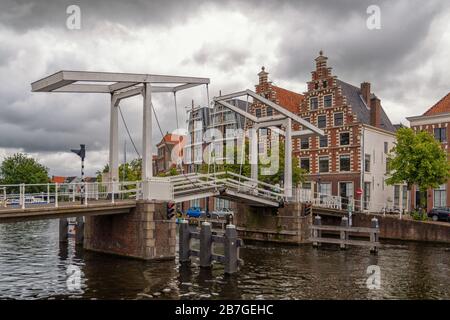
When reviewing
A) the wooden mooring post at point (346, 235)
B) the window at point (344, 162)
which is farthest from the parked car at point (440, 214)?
the wooden mooring post at point (346, 235)

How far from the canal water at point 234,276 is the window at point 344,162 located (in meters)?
16.9

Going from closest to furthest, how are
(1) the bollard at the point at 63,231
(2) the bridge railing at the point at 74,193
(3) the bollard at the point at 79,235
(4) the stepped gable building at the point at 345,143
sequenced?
(2) the bridge railing at the point at 74,193
(3) the bollard at the point at 79,235
(1) the bollard at the point at 63,231
(4) the stepped gable building at the point at 345,143

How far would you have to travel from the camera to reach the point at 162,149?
228 ft

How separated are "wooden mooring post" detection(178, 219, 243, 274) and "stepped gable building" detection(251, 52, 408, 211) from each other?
22.1 metres

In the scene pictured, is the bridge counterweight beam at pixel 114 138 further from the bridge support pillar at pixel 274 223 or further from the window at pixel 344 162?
the window at pixel 344 162

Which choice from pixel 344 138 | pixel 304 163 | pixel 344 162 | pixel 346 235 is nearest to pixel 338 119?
pixel 344 138

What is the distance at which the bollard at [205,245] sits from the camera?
1808 cm

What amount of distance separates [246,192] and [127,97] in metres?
8.94

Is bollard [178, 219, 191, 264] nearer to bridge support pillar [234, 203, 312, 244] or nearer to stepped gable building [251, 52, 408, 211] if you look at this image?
bridge support pillar [234, 203, 312, 244]

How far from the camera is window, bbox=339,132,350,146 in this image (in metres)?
40.5

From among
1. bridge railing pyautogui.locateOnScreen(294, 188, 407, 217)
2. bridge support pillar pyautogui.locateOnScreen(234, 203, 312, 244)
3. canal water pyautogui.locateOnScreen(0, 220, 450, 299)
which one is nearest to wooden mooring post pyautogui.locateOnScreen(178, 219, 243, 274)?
canal water pyautogui.locateOnScreen(0, 220, 450, 299)

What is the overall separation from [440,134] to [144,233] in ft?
93.8

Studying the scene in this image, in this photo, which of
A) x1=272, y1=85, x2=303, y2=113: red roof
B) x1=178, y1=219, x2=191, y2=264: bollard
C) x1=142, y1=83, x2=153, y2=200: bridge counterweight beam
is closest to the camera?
x1=178, y1=219, x2=191, y2=264: bollard
